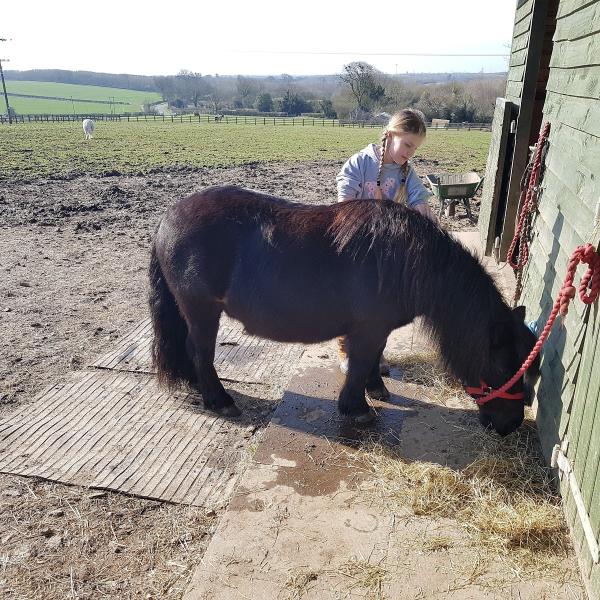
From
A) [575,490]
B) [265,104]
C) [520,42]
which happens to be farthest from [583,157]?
[265,104]

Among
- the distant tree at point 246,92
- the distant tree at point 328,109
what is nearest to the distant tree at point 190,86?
the distant tree at point 246,92

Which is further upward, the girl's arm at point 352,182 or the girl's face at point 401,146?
the girl's face at point 401,146

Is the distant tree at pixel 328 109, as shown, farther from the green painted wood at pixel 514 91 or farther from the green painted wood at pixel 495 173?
the green painted wood at pixel 495 173

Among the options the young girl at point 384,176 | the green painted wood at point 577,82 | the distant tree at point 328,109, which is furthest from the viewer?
the distant tree at point 328,109

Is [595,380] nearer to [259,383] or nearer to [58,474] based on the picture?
[259,383]

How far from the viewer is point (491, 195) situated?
233 inches

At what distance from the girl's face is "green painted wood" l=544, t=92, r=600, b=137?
0.88 metres

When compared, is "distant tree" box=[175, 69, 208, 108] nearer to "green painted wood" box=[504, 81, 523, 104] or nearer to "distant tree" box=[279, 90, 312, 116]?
"distant tree" box=[279, 90, 312, 116]

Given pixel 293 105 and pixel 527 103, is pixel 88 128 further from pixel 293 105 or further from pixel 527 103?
pixel 293 105

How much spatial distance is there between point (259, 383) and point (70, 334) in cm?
207

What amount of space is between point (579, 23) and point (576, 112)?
555mm

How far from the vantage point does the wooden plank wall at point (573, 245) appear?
222 centimetres

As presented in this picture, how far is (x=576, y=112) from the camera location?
302 centimetres

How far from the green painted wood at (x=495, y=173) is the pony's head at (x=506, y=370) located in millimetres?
3231
